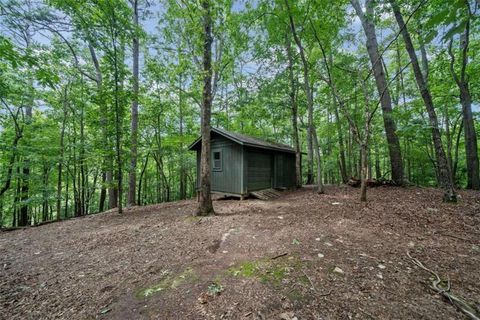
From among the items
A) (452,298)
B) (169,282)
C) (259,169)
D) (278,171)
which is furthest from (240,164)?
(452,298)

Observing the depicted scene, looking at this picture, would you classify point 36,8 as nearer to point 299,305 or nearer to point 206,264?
point 206,264

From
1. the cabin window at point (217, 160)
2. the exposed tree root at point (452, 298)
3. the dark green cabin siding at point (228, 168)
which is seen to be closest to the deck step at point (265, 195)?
the dark green cabin siding at point (228, 168)

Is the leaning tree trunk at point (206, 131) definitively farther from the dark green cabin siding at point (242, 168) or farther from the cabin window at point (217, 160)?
the cabin window at point (217, 160)

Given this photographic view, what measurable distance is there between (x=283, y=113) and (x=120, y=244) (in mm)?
11143

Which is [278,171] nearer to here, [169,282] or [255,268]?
[255,268]

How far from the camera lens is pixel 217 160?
33.8ft

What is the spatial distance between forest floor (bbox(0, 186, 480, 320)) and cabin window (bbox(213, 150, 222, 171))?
16.4ft

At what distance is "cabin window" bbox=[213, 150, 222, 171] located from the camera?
10125mm

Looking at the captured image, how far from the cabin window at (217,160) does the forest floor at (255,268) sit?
4.98m

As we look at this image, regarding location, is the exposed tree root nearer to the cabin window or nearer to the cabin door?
the cabin window

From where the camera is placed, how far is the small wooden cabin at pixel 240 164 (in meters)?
9.17

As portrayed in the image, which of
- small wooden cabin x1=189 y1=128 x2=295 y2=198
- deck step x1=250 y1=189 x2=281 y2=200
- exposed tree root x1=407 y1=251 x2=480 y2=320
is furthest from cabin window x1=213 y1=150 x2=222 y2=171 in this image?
exposed tree root x1=407 y1=251 x2=480 y2=320

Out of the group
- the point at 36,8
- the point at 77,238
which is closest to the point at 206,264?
the point at 77,238

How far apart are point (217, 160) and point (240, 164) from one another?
5.36 feet
